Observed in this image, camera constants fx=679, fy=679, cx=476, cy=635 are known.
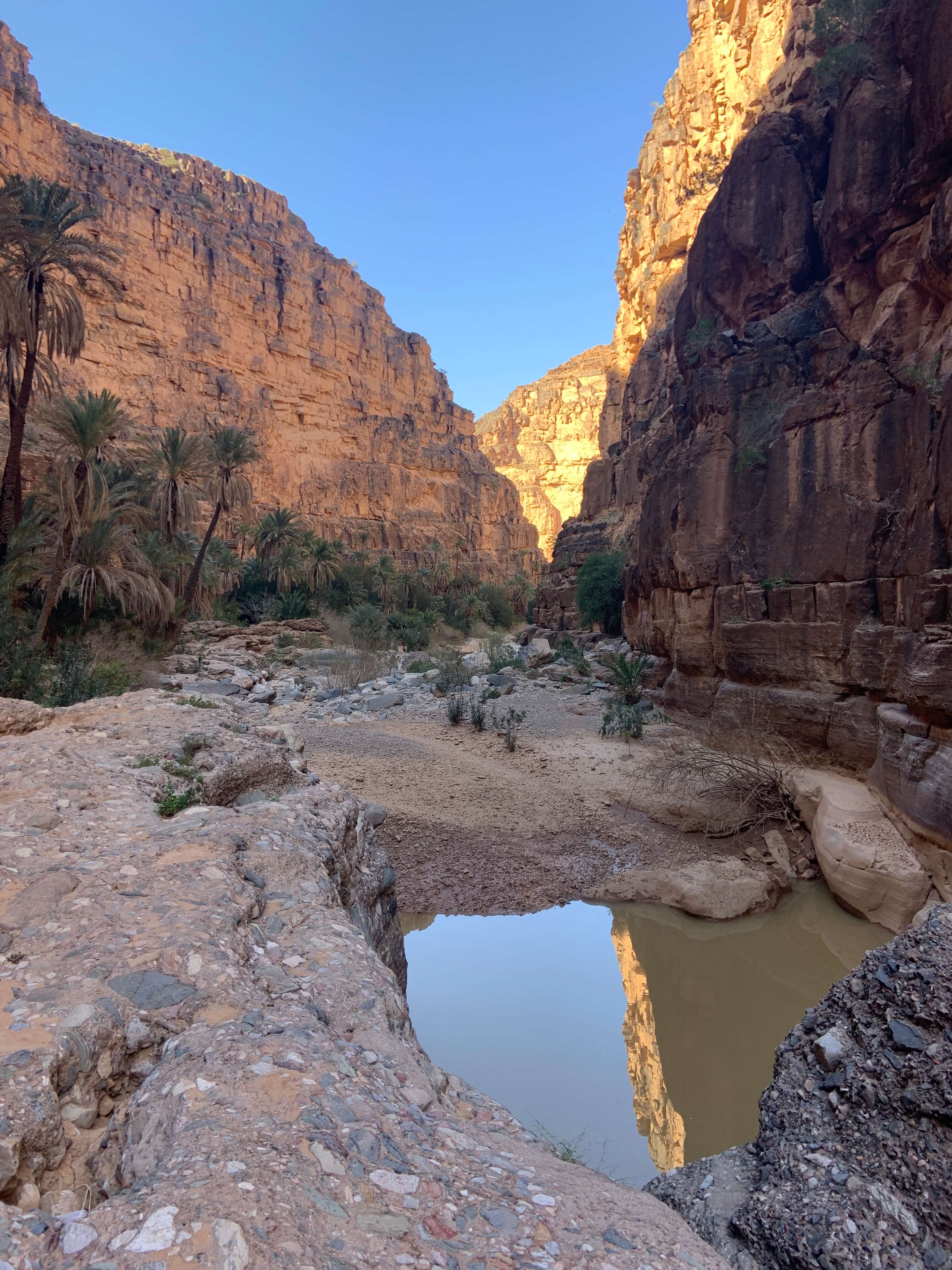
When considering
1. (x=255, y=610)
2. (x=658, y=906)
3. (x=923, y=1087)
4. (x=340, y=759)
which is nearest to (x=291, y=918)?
(x=923, y=1087)

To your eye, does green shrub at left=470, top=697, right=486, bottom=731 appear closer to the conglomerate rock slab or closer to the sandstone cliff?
the conglomerate rock slab

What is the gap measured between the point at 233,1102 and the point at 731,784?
8.92 m

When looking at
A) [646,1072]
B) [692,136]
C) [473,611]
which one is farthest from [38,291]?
[692,136]

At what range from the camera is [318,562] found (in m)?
39.9

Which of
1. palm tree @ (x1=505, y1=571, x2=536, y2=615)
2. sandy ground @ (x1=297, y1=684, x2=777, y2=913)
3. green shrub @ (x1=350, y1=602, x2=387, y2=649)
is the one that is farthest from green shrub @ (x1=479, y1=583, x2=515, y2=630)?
sandy ground @ (x1=297, y1=684, x2=777, y2=913)

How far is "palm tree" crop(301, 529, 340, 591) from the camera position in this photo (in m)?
38.9

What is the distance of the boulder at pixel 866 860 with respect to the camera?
22.0 feet

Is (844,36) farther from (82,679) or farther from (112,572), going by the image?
(112,572)

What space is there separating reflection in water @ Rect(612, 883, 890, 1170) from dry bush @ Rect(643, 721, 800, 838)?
1.45 m

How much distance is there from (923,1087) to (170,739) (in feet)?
17.8

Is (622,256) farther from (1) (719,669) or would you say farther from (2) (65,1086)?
(2) (65,1086)

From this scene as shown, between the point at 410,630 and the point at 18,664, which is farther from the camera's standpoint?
the point at 410,630

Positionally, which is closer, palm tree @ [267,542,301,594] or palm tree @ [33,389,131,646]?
palm tree @ [33,389,131,646]

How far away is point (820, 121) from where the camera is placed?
513 inches
